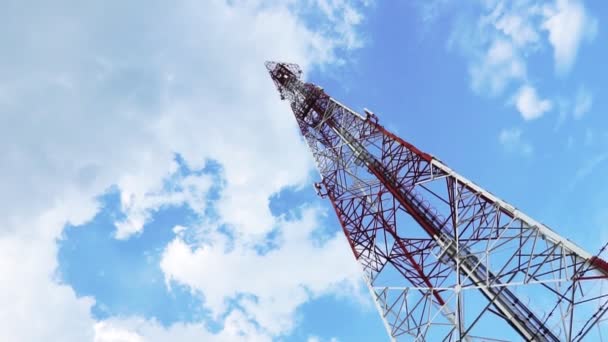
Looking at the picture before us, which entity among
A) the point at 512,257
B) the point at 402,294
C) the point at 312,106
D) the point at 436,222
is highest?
the point at 312,106

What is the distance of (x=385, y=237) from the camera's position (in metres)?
25.3

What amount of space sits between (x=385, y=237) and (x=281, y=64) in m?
22.0

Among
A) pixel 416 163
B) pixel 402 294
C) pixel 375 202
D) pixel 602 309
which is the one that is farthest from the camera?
pixel 375 202

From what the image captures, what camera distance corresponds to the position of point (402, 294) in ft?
72.6

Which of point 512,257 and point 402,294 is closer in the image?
point 512,257

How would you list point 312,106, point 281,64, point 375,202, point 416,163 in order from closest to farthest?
1. point 416,163
2. point 375,202
3. point 312,106
4. point 281,64

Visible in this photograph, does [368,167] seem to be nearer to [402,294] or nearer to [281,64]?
[402,294]

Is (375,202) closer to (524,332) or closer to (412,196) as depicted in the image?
(412,196)

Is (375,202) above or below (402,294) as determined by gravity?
above

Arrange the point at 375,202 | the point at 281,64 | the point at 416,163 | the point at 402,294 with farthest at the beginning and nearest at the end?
the point at 281,64 < the point at 375,202 < the point at 416,163 < the point at 402,294

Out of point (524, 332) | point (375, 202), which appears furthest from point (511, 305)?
point (375, 202)

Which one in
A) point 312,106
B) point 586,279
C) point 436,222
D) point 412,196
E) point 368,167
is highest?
point 312,106

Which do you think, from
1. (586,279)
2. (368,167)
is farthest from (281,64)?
(586,279)

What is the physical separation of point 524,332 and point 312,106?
22.6m
